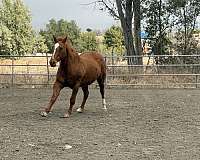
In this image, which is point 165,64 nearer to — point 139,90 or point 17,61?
point 139,90

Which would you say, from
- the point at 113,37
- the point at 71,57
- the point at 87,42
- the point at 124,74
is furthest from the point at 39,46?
the point at 71,57

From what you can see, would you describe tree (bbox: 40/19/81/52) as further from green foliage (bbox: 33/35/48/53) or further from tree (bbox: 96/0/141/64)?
tree (bbox: 96/0/141/64)

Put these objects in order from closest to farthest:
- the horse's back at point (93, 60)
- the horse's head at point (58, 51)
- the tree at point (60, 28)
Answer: the horse's head at point (58, 51) < the horse's back at point (93, 60) < the tree at point (60, 28)

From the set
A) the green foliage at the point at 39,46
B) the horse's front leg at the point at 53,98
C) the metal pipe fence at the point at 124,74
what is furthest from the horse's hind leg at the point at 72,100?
the green foliage at the point at 39,46

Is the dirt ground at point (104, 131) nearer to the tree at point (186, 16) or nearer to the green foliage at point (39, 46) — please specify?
the tree at point (186, 16)

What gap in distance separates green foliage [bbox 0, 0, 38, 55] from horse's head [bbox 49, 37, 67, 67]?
1162 inches

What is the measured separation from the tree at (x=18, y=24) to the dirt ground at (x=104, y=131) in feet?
88.8

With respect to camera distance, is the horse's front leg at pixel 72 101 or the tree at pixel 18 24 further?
the tree at pixel 18 24

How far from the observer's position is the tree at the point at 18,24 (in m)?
40.4

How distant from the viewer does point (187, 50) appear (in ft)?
75.9

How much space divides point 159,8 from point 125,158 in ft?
59.7

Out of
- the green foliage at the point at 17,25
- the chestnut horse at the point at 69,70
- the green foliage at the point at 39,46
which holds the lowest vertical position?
the chestnut horse at the point at 69,70

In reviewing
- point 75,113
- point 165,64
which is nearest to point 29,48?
point 165,64

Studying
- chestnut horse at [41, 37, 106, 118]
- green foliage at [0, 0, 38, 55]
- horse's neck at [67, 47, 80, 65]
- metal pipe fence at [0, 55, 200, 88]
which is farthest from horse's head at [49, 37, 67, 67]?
green foliage at [0, 0, 38, 55]
